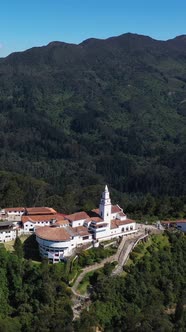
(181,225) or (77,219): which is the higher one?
(77,219)

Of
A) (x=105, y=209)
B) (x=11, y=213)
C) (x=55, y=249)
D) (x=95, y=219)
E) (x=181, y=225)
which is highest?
(x=105, y=209)

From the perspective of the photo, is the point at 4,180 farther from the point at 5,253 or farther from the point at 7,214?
the point at 5,253

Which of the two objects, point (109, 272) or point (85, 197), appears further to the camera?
point (85, 197)

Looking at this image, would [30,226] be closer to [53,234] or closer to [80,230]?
[53,234]

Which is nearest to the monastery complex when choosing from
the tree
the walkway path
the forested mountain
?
the walkway path

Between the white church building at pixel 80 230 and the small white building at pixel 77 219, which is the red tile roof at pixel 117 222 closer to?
the white church building at pixel 80 230

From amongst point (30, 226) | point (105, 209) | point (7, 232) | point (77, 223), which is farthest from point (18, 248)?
point (105, 209)

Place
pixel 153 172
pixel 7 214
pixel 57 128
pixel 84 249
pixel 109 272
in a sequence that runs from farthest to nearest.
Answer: pixel 57 128, pixel 153 172, pixel 7 214, pixel 84 249, pixel 109 272

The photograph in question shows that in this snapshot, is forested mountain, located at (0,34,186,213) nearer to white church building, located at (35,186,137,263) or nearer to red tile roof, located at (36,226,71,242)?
white church building, located at (35,186,137,263)

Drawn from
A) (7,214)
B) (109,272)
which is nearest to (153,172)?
(7,214)
